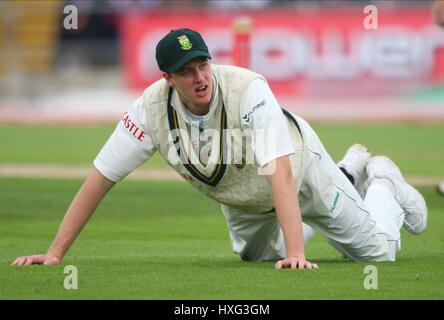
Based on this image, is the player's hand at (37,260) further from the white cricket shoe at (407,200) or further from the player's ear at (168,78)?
the white cricket shoe at (407,200)

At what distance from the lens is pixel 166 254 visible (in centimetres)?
880

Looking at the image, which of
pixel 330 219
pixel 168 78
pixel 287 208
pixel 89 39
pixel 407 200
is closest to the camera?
pixel 287 208

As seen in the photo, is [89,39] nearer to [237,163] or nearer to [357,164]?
[357,164]

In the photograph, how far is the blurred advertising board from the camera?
90.1 ft

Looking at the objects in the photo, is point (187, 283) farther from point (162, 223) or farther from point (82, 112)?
point (82, 112)

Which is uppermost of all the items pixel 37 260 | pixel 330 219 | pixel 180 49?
pixel 180 49

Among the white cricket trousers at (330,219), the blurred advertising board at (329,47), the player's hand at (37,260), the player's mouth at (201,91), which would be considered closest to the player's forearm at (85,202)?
the player's hand at (37,260)

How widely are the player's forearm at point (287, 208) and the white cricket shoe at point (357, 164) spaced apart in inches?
76.8

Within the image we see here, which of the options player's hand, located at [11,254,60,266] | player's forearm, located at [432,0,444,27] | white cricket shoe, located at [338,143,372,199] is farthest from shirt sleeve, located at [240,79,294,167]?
player's forearm, located at [432,0,444,27]

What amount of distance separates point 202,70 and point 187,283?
1358mm

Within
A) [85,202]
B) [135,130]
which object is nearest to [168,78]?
[135,130]

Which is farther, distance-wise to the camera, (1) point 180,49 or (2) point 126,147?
(2) point 126,147

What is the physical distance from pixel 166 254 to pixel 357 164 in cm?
170

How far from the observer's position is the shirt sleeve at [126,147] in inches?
289
